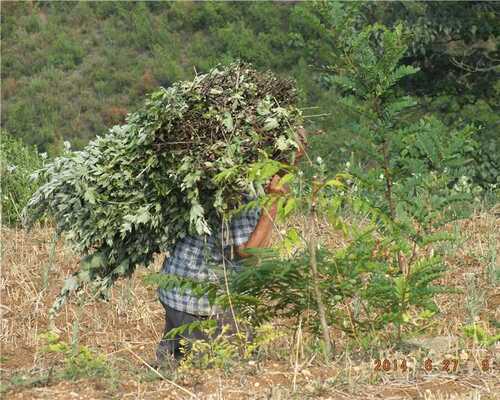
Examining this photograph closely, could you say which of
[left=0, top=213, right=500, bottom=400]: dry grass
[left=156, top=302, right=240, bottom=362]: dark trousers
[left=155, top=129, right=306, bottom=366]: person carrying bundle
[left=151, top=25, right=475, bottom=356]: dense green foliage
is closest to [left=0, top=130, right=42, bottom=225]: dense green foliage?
[left=0, top=213, right=500, bottom=400]: dry grass

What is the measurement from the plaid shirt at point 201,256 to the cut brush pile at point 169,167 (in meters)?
0.08

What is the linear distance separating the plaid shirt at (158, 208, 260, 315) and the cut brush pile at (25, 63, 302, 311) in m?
0.08

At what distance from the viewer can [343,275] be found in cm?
397

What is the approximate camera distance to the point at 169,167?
174 inches

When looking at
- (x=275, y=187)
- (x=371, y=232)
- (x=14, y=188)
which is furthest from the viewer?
(x=14, y=188)

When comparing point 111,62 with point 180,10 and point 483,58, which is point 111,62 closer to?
point 180,10

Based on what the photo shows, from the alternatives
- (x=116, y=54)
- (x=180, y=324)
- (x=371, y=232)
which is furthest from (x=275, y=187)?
(x=116, y=54)

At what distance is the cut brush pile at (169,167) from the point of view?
434 cm

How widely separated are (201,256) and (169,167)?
492 millimetres

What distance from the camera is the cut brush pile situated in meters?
4.34

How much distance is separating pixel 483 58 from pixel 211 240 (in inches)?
366

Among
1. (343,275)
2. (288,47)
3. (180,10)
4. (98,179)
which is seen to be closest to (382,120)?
(343,275)

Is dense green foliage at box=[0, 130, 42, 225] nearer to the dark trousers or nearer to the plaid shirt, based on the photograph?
the dark trousers

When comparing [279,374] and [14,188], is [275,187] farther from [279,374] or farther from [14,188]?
[14,188]
